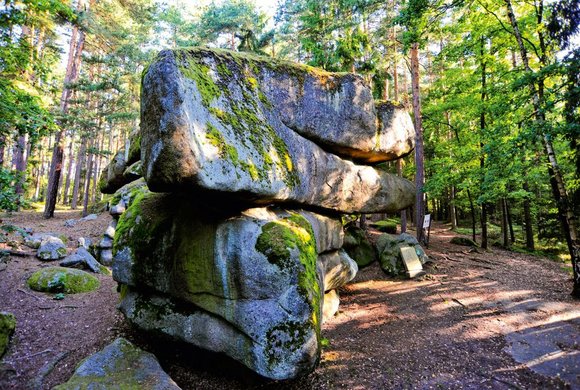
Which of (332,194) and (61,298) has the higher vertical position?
(332,194)

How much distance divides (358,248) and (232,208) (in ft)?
27.3

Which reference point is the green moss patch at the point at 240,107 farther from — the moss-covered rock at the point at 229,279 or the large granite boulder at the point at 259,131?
the moss-covered rock at the point at 229,279

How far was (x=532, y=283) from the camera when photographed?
10.0 metres

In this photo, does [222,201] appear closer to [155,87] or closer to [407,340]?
[155,87]

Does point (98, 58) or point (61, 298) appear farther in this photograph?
point (98, 58)

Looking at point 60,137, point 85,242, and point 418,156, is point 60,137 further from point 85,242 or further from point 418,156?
point 418,156

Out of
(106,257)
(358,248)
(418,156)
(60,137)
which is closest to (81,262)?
(106,257)

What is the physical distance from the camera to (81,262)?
32.8ft

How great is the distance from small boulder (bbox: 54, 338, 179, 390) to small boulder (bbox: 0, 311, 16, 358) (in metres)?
1.97

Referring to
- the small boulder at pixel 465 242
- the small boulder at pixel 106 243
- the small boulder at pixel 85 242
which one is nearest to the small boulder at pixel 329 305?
A: the small boulder at pixel 106 243

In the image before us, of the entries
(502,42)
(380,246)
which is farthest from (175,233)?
(502,42)

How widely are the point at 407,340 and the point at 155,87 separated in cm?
737

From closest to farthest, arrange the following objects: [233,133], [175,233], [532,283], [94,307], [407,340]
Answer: [233,133], [175,233], [407,340], [94,307], [532,283]

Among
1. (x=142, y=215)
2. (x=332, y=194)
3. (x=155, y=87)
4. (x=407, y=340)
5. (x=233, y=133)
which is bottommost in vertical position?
(x=407, y=340)
